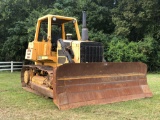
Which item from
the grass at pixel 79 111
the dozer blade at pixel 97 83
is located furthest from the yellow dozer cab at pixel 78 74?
the grass at pixel 79 111

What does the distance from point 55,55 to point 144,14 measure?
12138 mm

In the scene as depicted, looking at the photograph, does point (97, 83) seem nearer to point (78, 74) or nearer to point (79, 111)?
point (78, 74)

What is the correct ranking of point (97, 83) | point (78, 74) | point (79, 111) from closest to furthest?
point (79, 111) → point (78, 74) → point (97, 83)

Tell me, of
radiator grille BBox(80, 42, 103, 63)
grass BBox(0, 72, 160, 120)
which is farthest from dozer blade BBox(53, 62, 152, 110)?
radiator grille BBox(80, 42, 103, 63)

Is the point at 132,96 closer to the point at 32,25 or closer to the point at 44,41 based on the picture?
the point at 44,41

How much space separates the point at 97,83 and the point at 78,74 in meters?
0.60

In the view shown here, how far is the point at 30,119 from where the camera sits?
519 cm

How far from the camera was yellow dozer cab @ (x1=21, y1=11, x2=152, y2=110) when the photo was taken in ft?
20.0

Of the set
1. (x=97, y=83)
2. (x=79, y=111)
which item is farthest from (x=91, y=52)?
(x=79, y=111)

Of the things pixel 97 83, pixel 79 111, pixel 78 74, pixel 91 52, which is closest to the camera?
pixel 79 111

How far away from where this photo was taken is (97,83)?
6.57 metres

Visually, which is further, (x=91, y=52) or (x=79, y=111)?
(x=91, y=52)

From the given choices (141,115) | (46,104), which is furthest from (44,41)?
(141,115)

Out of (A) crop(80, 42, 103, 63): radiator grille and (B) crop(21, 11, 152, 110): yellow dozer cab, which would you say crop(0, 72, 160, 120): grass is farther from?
(A) crop(80, 42, 103, 63): radiator grille
